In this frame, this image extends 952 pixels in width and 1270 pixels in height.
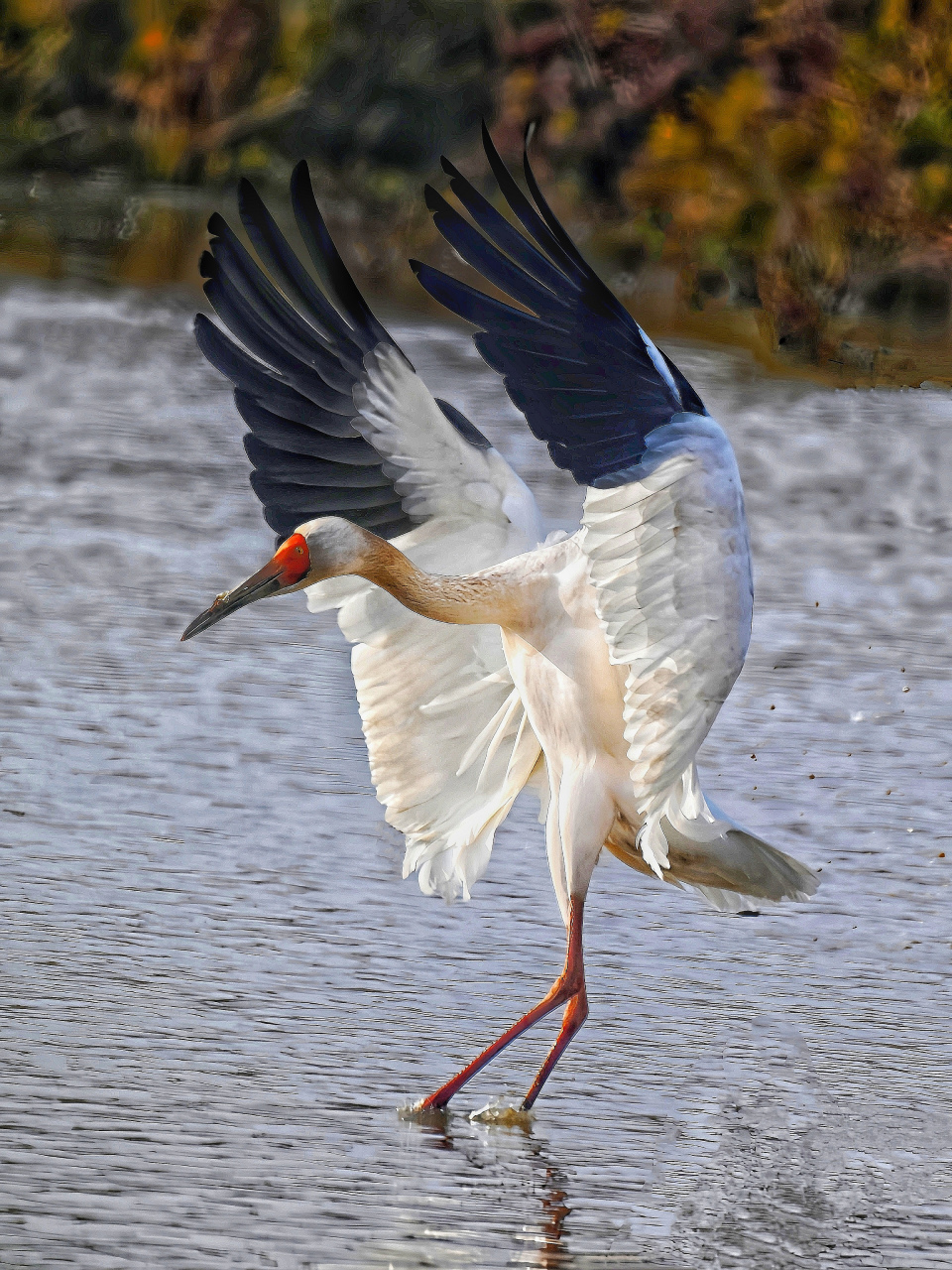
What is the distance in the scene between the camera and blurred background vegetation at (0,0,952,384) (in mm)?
15695

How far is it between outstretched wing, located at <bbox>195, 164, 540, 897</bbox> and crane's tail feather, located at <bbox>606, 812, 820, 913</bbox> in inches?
19.1

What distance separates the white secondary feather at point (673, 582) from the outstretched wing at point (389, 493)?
641 millimetres

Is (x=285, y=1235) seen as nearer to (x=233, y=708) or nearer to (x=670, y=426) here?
(x=670, y=426)

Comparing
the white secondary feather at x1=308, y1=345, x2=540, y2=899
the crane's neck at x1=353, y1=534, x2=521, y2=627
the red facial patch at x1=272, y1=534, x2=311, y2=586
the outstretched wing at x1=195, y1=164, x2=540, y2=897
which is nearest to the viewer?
the red facial patch at x1=272, y1=534, x2=311, y2=586

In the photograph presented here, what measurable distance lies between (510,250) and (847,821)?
2825 millimetres

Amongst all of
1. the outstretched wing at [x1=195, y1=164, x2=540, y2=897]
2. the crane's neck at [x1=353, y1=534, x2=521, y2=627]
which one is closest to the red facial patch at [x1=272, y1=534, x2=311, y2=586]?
the crane's neck at [x1=353, y1=534, x2=521, y2=627]

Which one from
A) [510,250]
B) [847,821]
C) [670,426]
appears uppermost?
[510,250]

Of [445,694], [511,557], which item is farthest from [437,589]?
[445,694]

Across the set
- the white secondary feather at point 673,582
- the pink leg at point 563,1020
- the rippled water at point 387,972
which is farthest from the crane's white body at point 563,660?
the rippled water at point 387,972

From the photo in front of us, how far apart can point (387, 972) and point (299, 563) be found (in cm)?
116

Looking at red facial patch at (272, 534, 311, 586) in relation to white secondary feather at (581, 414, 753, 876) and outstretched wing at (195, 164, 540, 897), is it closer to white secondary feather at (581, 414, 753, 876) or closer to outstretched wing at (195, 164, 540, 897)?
outstretched wing at (195, 164, 540, 897)

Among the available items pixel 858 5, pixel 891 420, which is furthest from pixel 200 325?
pixel 858 5

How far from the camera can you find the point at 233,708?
7.65 metres

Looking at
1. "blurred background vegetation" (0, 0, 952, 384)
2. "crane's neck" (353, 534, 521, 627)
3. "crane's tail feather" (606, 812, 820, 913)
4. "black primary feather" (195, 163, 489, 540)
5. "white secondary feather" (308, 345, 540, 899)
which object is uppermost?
"black primary feather" (195, 163, 489, 540)
